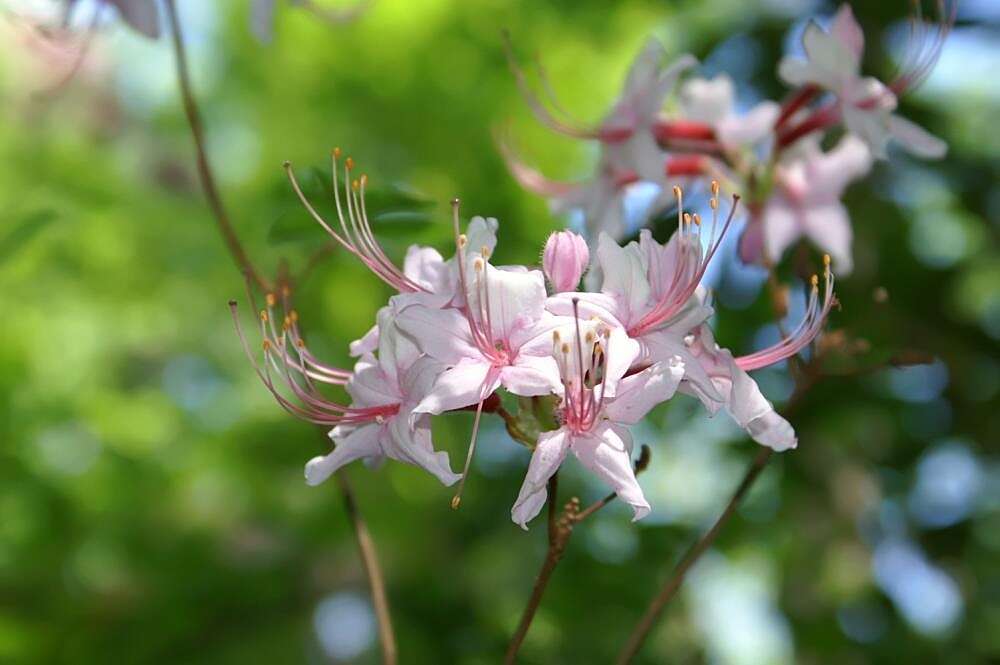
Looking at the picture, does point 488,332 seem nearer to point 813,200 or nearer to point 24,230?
point 24,230

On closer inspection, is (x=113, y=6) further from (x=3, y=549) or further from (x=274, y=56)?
(x=274, y=56)

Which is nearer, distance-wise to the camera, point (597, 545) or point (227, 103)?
point (597, 545)

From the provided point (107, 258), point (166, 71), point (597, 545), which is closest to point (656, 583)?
point (597, 545)

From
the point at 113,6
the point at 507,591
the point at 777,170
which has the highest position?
the point at 113,6

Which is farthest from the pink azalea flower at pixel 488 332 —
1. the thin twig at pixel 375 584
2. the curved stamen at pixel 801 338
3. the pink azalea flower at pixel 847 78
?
the pink azalea flower at pixel 847 78

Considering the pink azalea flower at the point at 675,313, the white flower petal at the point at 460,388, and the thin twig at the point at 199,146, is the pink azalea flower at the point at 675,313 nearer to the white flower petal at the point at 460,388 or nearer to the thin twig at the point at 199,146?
the white flower petal at the point at 460,388

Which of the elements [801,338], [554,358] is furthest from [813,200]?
[554,358]
